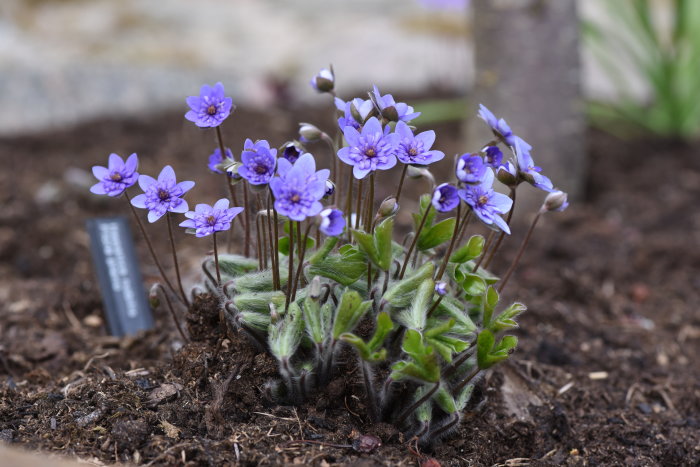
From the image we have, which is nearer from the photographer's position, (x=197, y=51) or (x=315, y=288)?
(x=315, y=288)

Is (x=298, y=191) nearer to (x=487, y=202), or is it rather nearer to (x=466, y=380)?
(x=487, y=202)

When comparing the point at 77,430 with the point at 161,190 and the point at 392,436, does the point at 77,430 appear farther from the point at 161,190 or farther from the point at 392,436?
the point at 392,436

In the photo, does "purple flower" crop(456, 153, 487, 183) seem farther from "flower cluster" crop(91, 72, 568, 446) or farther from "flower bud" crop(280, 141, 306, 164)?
"flower bud" crop(280, 141, 306, 164)

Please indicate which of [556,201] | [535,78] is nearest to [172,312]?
[556,201]

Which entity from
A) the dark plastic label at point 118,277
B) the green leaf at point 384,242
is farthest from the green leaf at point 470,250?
the dark plastic label at point 118,277

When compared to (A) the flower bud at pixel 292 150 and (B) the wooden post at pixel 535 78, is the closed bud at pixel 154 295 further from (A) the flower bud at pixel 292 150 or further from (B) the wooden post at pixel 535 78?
(B) the wooden post at pixel 535 78

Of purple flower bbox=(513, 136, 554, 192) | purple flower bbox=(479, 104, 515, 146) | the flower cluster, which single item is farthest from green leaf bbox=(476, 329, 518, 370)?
purple flower bbox=(479, 104, 515, 146)
